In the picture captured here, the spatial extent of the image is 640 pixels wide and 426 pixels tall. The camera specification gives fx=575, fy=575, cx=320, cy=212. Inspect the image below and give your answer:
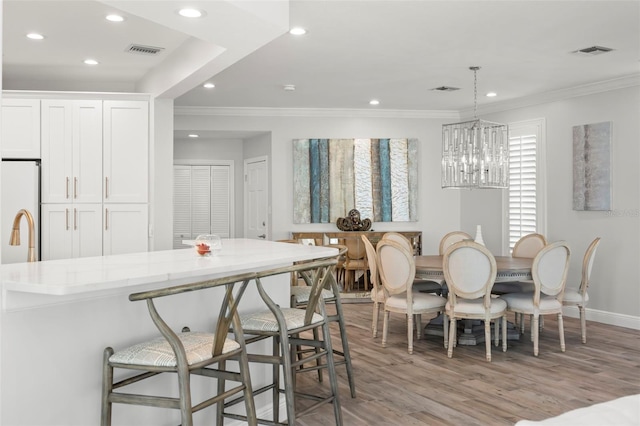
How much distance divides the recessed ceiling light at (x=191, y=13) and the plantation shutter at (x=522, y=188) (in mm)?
5109

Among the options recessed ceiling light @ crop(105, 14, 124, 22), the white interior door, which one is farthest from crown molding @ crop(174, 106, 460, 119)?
recessed ceiling light @ crop(105, 14, 124, 22)

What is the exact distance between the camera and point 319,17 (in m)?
3.98

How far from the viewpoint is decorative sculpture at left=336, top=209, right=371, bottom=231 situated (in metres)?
7.83

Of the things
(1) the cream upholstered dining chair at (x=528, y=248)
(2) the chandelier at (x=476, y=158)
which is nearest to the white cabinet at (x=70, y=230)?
(2) the chandelier at (x=476, y=158)

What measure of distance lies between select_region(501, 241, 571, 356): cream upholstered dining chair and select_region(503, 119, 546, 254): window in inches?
82.4

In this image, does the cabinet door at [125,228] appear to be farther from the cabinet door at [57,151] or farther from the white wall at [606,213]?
the white wall at [606,213]

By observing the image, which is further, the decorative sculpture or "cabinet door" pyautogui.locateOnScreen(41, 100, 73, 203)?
the decorative sculpture

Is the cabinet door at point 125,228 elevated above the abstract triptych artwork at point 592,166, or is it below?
below

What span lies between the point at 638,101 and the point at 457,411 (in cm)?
410

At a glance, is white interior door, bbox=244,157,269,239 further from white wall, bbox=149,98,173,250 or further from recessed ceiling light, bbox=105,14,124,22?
recessed ceiling light, bbox=105,14,124,22

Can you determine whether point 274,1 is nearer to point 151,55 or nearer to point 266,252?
point 266,252

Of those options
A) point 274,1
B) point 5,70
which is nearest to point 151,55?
point 5,70

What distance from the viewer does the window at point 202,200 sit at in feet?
30.0

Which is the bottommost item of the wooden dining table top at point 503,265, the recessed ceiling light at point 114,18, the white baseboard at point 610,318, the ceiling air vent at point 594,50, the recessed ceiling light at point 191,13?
the white baseboard at point 610,318
